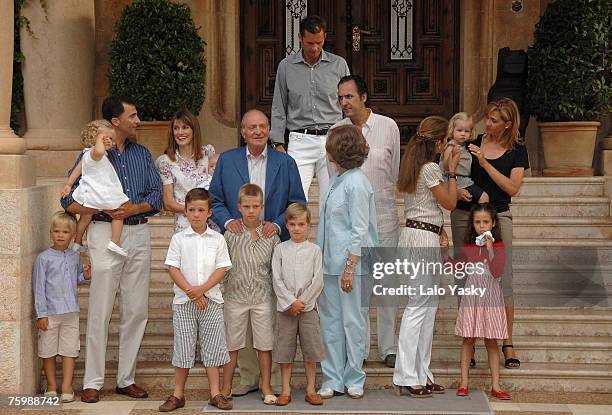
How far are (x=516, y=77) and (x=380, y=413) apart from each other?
462 cm

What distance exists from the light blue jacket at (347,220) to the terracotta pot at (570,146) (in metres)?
3.68

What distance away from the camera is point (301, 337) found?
7215 mm

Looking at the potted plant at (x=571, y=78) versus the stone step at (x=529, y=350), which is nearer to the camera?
the stone step at (x=529, y=350)

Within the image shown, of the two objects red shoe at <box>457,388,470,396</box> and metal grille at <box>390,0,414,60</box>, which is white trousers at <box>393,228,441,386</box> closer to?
red shoe at <box>457,388,470,396</box>

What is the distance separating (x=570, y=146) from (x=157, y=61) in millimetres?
3828

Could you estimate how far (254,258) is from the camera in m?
7.24

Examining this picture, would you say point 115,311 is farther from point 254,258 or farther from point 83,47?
point 83,47

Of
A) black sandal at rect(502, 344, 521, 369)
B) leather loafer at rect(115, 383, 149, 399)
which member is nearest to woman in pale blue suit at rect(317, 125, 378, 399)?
black sandal at rect(502, 344, 521, 369)

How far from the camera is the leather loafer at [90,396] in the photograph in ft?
24.2

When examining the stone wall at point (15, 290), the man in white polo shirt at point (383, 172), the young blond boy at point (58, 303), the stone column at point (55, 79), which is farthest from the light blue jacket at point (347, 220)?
the stone column at point (55, 79)

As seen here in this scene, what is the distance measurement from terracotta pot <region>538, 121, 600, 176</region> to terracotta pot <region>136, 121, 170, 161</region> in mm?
3481

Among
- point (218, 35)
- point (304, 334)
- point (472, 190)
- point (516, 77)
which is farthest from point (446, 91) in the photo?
point (304, 334)

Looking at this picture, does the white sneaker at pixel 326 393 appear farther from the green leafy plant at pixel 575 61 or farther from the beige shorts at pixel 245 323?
the green leafy plant at pixel 575 61

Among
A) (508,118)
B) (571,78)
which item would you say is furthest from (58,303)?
(571,78)
